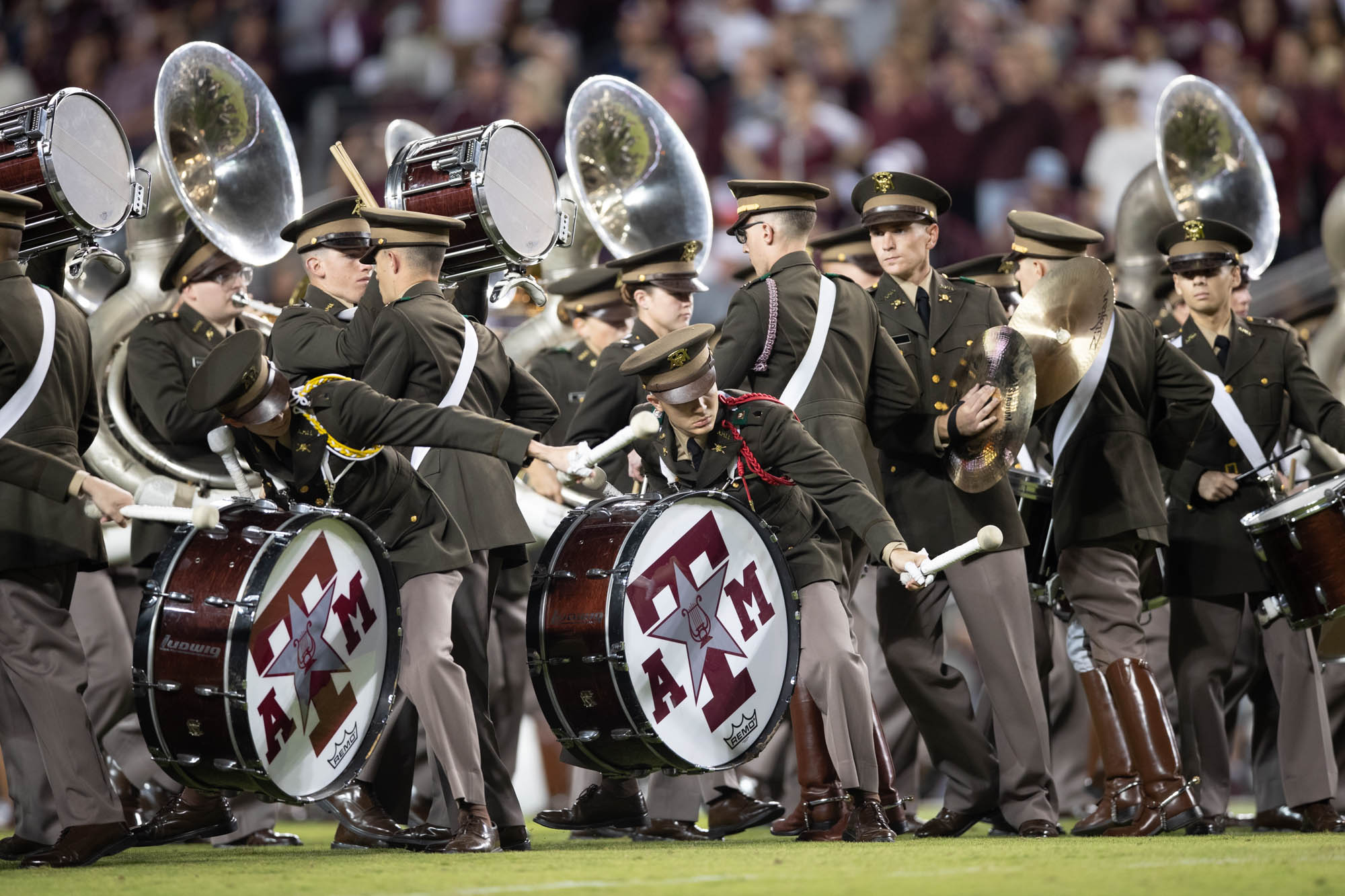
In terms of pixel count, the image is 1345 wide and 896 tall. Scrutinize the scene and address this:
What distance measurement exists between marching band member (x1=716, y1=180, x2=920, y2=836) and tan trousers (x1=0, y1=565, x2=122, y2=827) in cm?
217

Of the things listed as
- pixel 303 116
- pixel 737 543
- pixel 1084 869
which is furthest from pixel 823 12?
pixel 1084 869

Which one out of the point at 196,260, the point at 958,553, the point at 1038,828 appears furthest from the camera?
the point at 196,260

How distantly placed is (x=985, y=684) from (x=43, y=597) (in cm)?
303

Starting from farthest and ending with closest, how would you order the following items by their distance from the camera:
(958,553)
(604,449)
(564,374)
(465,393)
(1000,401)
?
(564,374)
(1000,401)
(465,393)
(958,553)
(604,449)

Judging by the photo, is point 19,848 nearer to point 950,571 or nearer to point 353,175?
point 353,175

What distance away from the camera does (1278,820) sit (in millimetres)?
6648

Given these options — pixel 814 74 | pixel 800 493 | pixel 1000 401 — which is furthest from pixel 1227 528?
pixel 814 74

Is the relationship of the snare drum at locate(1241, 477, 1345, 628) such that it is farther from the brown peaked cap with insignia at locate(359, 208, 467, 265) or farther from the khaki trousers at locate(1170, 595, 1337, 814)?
the brown peaked cap with insignia at locate(359, 208, 467, 265)

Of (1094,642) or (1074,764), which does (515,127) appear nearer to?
(1094,642)

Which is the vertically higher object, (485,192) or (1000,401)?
(485,192)

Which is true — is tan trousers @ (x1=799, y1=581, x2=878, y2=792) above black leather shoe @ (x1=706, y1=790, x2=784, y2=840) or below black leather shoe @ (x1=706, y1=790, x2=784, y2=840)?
above

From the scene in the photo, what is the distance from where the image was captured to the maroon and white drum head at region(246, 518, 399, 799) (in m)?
5.06

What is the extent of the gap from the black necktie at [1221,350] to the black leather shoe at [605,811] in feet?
8.90

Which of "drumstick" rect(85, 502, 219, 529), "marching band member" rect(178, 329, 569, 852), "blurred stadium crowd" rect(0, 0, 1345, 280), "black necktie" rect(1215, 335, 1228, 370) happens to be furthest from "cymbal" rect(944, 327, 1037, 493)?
"blurred stadium crowd" rect(0, 0, 1345, 280)
